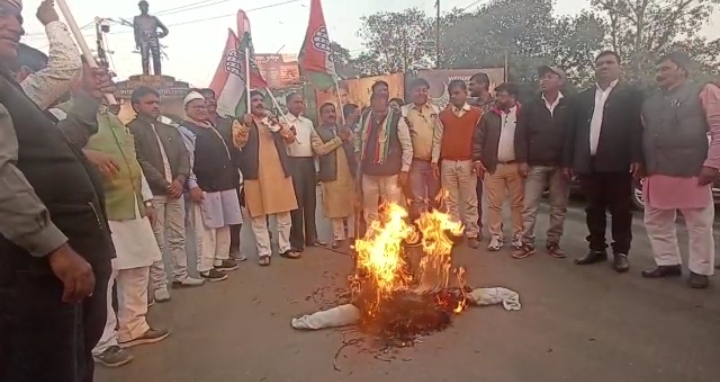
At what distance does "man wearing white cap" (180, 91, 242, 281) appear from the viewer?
6.41 meters

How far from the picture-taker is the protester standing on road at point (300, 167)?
303 inches

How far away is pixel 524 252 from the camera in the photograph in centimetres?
685

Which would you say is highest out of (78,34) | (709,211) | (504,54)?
(504,54)

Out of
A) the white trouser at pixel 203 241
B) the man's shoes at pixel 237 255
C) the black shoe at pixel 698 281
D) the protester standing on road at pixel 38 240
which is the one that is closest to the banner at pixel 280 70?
the man's shoes at pixel 237 255

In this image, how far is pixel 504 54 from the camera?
69.8 ft

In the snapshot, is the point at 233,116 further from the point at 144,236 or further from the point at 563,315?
the point at 563,315

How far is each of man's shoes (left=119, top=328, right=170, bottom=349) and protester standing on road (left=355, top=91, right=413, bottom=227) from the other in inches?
141

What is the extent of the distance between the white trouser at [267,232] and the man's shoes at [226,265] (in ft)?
1.16

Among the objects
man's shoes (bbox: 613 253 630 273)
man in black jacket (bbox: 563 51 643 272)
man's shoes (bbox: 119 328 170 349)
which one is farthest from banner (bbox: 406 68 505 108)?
man's shoes (bbox: 119 328 170 349)

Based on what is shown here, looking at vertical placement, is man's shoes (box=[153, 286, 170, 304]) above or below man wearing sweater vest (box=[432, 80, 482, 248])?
below

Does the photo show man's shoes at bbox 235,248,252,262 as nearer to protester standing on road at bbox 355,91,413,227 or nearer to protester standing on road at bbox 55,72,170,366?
protester standing on road at bbox 355,91,413,227

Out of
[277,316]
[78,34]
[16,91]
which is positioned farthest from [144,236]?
[16,91]

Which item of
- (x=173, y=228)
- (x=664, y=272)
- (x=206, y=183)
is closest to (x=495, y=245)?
(x=664, y=272)

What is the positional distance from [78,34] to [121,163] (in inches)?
52.4
